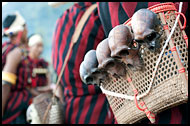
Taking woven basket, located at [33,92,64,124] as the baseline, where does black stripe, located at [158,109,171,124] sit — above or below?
above

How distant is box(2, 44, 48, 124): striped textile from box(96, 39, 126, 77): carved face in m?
1.38

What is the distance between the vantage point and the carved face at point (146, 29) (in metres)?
0.67

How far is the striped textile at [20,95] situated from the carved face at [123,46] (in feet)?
4.73

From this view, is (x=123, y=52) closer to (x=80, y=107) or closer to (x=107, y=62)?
(x=107, y=62)

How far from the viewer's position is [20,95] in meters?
2.17

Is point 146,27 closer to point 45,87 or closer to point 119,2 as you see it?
point 119,2

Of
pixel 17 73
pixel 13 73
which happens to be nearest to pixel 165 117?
pixel 13 73

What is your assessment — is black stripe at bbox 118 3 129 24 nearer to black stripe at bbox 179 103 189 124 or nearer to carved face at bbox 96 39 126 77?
carved face at bbox 96 39 126 77

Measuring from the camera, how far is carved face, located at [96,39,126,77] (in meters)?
0.74

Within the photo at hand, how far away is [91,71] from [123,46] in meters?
0.16

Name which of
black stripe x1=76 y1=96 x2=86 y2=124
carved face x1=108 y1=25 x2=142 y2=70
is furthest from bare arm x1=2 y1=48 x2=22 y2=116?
carved face x1=108 y1=25 x2=142 y2=70

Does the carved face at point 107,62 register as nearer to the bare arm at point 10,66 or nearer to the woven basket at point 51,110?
the woven basket at point 51,110

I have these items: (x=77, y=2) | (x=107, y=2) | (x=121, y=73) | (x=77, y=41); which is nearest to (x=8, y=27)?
(x=77, y=2)

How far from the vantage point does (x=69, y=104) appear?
1.44 metres
